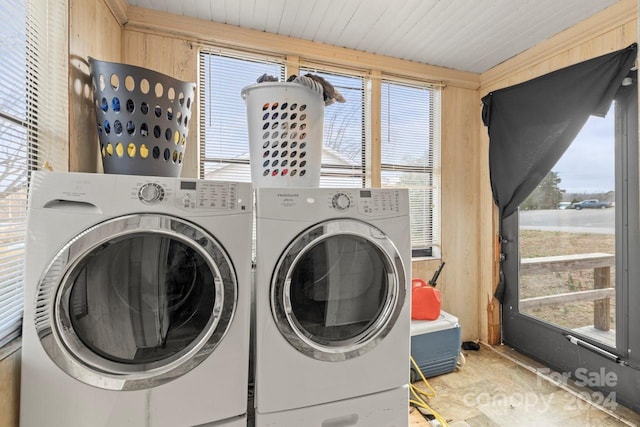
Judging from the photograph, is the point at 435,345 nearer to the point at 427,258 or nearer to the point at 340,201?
the point at 427,258

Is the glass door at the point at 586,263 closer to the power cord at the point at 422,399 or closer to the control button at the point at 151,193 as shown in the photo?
the power cord at the point at 422,399

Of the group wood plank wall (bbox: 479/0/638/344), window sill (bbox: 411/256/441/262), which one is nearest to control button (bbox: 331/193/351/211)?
window sill (bbox: 411/256/441/262)

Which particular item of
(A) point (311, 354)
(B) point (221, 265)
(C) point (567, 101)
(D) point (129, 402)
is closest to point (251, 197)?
(B) point (221, 265)

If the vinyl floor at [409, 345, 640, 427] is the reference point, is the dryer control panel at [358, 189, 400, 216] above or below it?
above

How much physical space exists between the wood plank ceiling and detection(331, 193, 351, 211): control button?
1.27m

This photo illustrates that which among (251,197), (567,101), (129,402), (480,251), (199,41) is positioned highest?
(199,41)

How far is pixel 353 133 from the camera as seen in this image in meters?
2.34

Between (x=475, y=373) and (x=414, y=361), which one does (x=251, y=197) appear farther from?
(x=475, y=373)

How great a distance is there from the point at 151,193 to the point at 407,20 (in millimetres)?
1852

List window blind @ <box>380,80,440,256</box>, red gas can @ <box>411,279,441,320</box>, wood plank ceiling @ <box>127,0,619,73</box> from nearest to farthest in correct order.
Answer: wood plank ceiling @ <box>127,0,619,73</box> < red gas can @ <box>411,279,441,320</box> < window blind @ <box>380,80,440,256</box>

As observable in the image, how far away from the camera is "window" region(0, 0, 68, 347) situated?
0.92 meters

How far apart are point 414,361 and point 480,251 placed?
4.02 feet

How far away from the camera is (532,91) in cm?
221

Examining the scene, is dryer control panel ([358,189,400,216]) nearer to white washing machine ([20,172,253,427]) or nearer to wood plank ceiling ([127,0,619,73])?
white washing machine ([20,172,253,427])
